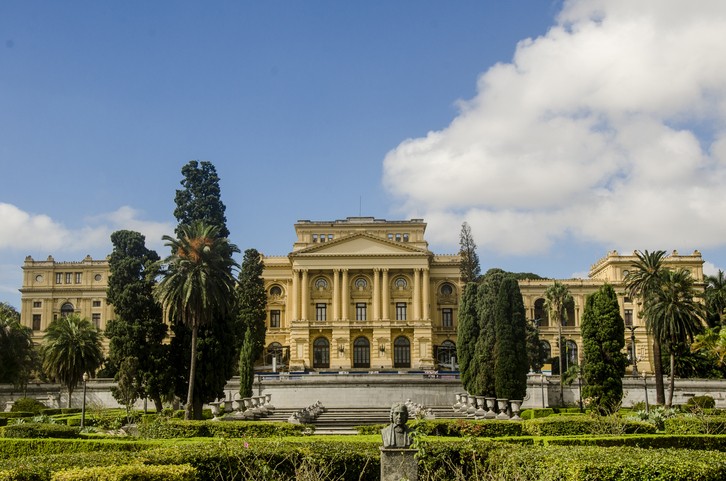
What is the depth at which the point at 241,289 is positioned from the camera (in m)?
62.8

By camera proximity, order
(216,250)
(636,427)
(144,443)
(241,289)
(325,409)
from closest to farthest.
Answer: (144,443) < (636,427) < (216,250) < (325,409) < (241,289)

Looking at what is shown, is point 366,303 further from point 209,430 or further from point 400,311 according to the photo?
point 209,430

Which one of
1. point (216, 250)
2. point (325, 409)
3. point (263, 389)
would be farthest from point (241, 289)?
point (216, 250)

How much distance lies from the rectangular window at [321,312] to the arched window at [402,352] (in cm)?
748

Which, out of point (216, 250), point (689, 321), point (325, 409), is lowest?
point (325, 409)

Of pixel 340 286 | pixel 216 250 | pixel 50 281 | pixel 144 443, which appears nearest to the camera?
pixel 144 443

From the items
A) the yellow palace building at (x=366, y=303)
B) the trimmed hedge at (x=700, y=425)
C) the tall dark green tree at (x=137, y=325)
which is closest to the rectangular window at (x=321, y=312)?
the yellow palace building at (x=366, y=303)

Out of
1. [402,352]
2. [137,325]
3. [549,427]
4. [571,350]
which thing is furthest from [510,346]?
[571,350]

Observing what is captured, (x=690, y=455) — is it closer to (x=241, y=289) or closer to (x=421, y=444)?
(x=421, y=444)

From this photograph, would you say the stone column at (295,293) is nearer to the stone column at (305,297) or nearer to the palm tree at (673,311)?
the stone column at (305,297)

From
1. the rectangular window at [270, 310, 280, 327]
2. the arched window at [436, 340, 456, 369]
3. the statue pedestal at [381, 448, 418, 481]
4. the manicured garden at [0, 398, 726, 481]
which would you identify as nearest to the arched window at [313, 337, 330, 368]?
the rectangular window at [270, 310, 280, 327]

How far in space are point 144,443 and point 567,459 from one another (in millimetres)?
11104

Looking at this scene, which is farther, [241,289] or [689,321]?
[241,289]

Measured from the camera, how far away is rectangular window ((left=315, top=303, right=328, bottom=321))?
76250mm
